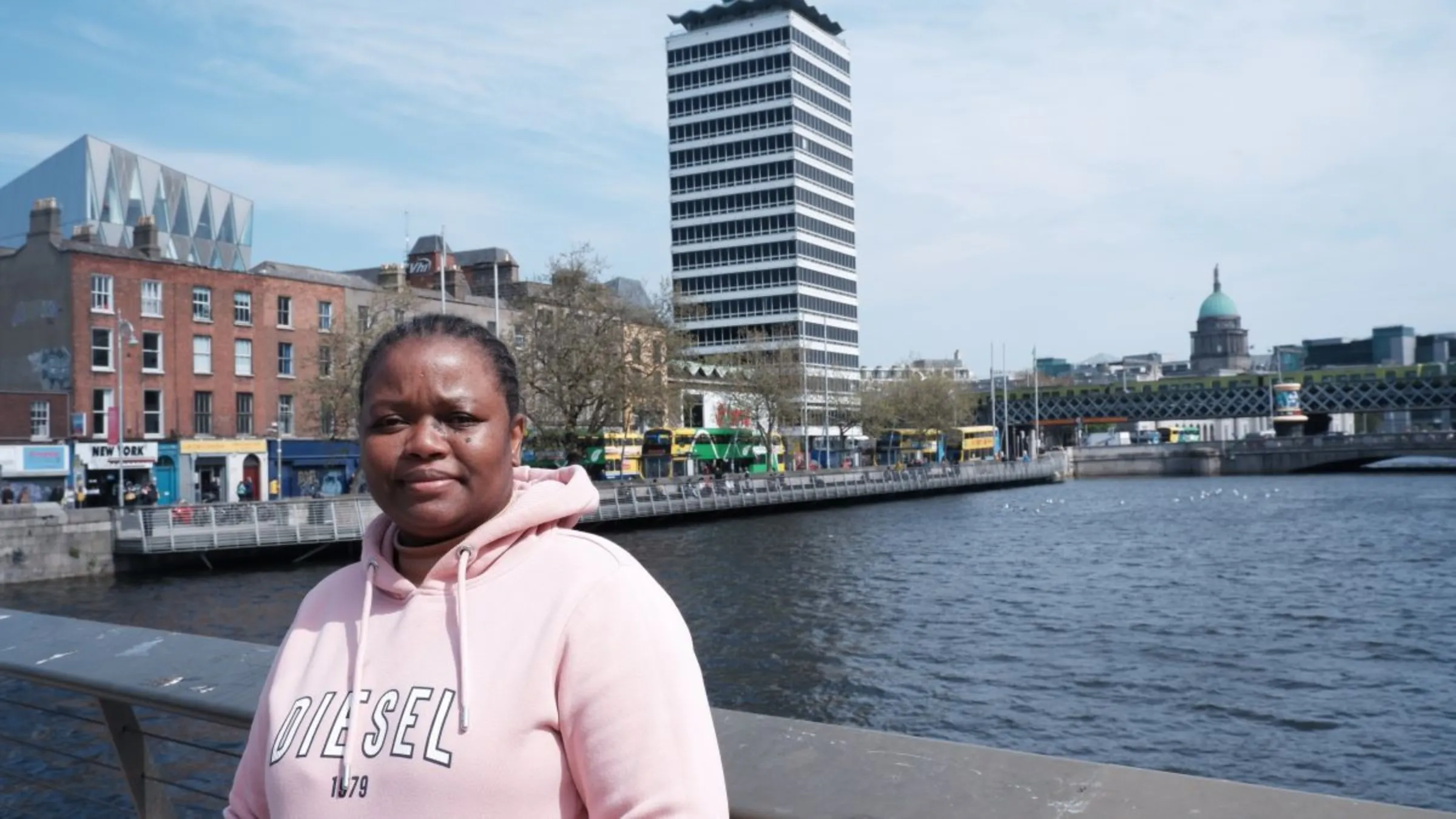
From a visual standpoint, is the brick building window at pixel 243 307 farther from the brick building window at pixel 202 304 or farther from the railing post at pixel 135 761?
the railing post at pixel 135 761

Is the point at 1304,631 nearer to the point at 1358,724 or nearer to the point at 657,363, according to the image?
the point at 1358,724

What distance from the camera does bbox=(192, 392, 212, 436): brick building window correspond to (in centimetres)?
4700

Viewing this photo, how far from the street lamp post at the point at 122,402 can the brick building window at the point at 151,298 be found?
95cm

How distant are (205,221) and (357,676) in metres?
82.1

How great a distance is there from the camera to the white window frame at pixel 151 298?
150 feet

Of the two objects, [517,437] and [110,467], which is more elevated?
[517,437]

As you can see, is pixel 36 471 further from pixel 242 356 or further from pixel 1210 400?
pixel 1210 400

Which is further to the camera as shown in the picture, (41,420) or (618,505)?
(618,505)

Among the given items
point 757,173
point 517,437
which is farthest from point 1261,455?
point 517,437

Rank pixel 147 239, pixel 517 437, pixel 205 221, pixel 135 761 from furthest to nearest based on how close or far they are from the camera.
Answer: pixel 205 221
pixel 147 239
pixel 135 761
pixel 517 437

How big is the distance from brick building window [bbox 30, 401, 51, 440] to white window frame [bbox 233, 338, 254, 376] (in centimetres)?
721

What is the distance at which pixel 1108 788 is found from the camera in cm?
230

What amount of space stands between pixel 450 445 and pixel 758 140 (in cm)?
10890

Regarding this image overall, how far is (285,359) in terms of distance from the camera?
2003 inches
